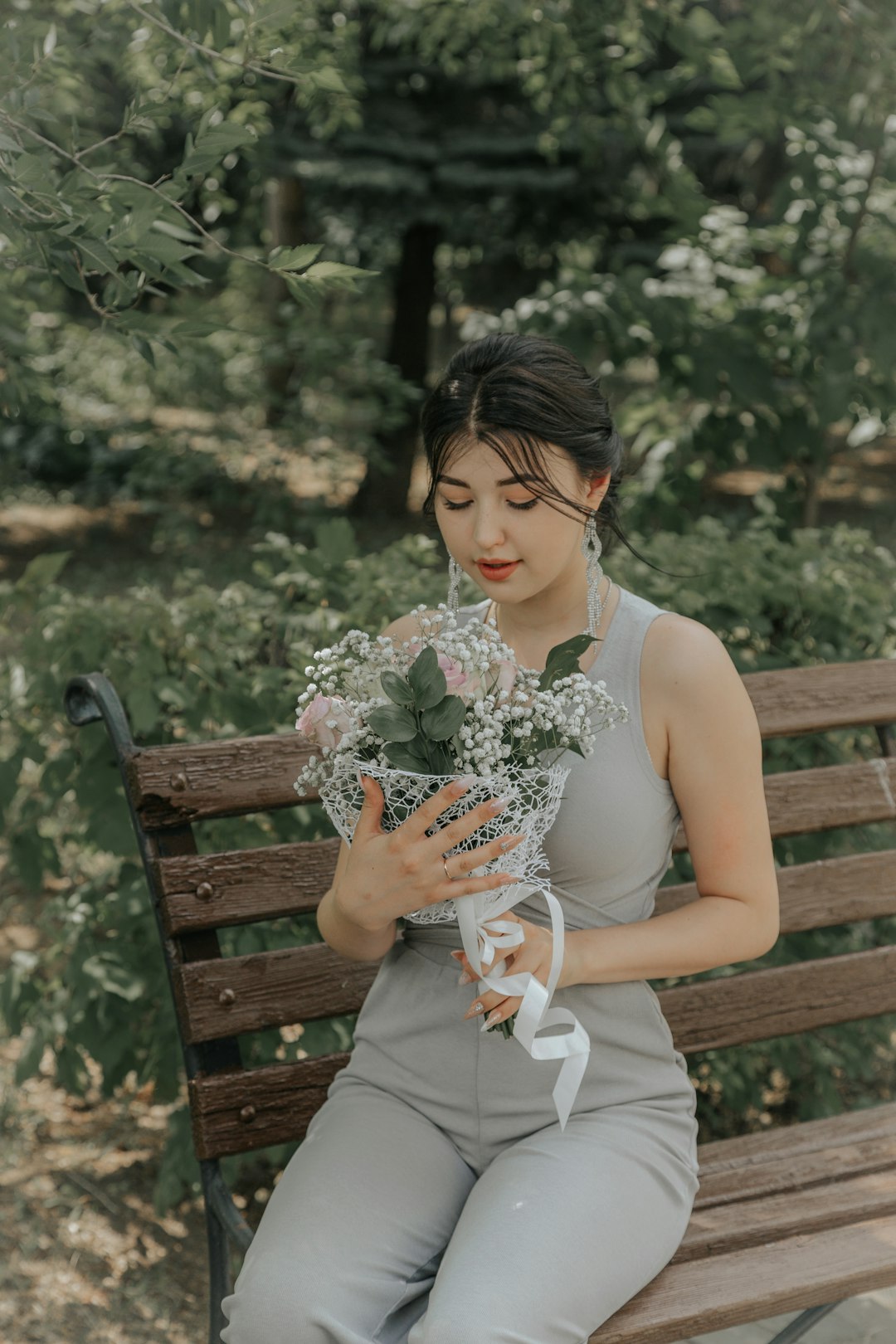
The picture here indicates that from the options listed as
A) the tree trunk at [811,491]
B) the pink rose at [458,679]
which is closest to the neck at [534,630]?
the pink rose at [458,679]

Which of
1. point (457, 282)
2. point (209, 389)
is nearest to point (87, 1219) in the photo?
point (209, 389)

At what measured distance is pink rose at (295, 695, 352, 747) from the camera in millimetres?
1720

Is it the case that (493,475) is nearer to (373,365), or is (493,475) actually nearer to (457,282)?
(373,365)

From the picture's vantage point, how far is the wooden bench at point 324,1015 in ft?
6.50

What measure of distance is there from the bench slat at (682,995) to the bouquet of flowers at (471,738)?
1.80 feet

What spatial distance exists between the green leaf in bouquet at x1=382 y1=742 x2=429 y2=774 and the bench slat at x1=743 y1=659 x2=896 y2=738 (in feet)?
3.68

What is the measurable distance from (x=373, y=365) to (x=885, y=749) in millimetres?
6439

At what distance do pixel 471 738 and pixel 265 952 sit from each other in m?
0.86

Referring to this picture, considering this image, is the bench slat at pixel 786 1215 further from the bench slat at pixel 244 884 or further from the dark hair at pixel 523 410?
the dark hair at pixel 523 410

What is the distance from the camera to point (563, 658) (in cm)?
175

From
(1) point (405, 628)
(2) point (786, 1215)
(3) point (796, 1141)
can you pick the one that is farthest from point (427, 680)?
(3) point (796, 1141)

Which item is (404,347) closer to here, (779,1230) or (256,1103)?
(256,1103)

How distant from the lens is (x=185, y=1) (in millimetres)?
2283

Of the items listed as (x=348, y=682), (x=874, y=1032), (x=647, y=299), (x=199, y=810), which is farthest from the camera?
(x=647, y=299)
